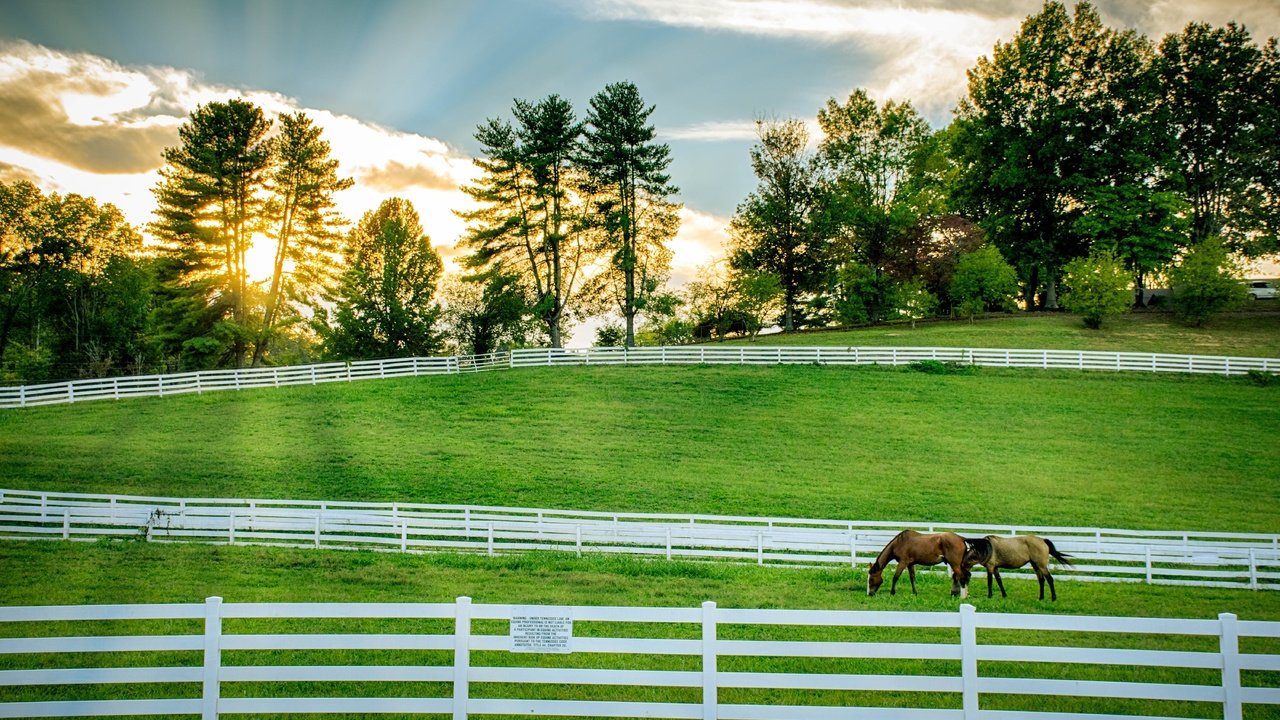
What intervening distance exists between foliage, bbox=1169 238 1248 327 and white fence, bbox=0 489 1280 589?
34.2 m

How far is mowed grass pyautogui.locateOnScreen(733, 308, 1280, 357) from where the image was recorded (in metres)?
40.3

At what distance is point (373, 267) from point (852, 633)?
163 ft

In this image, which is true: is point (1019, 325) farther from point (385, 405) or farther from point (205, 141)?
point (205, 141)

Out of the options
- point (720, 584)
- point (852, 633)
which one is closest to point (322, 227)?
point (720, 584)

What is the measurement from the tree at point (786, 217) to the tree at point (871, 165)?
210 centimetres

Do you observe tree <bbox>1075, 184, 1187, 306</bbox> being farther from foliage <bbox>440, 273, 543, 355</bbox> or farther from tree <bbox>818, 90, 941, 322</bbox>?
foliage <bbox>440, 273, 543, 355</bbox>

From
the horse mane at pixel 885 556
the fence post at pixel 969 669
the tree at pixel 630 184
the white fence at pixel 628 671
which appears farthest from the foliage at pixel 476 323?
the fence post at pixel 969 669

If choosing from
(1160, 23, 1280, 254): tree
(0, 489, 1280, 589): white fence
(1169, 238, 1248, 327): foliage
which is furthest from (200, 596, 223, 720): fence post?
(1160, 23, 1280, 254): tree

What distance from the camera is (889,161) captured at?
5903cm

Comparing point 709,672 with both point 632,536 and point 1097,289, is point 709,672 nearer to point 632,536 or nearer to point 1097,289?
point 632,536

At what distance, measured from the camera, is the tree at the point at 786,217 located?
183 feet

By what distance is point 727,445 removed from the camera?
25.5 m

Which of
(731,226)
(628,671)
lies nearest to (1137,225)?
(731,226)

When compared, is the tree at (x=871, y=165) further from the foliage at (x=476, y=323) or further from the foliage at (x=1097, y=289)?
the foliage at (x=476, y=323)
